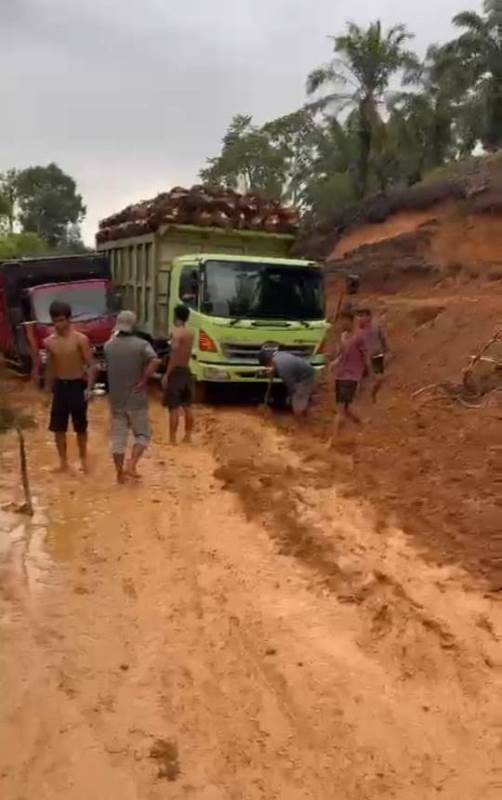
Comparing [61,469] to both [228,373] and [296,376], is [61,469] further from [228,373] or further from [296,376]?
[228,373]

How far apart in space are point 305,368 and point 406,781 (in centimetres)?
911

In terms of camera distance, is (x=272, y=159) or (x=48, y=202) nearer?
(x=272, y=159)

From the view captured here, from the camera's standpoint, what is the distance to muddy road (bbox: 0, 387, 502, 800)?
4.46m

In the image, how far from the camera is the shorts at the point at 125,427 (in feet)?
31.7

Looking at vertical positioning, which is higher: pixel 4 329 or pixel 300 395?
pixel 300 395

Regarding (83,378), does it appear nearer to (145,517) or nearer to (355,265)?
(145,517)

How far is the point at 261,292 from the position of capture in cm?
1442

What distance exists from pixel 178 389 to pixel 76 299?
5.57 metres

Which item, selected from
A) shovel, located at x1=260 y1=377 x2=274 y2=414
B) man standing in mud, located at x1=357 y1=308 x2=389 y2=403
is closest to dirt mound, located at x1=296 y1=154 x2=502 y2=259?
shovel, located at x1=260 y1=377 x2=274 y2=414

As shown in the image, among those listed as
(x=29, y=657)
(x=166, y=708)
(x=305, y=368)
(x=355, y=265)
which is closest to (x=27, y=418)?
(x=305, y=368)

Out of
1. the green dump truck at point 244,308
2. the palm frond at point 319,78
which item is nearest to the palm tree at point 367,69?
the palm frond at point 319,78

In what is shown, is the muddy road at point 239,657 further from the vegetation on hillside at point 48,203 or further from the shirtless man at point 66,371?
the vegetation on hillside at point 48,203

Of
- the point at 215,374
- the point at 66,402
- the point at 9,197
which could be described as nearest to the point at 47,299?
the point at 215,374

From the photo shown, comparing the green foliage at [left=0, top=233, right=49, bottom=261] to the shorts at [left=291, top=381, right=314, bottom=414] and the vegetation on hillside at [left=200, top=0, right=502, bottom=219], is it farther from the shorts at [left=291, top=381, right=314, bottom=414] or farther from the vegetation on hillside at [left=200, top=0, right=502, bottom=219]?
the shorts at [left=291, top=381, right=314, bottom=414]
